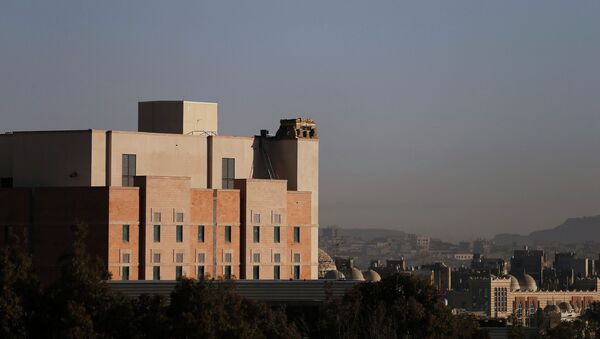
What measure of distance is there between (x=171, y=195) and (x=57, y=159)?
6271 mm

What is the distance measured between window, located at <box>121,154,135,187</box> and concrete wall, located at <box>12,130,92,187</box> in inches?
90.2

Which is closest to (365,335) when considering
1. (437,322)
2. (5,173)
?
(437,322)

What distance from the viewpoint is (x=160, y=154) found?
100812mm

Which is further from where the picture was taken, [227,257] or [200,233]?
[227,257]

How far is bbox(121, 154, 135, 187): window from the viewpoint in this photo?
99375 millimetres

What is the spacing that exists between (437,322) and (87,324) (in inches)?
907

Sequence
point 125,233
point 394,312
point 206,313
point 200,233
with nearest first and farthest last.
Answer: point 206,313 < point 394,312 < point 125,233 < point 200,233

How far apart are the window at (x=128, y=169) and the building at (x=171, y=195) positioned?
0.05 meters

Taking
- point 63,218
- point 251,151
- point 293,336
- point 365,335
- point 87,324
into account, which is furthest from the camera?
point 251,151

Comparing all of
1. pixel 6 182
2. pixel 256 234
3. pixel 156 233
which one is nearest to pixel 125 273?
pixel 156 233

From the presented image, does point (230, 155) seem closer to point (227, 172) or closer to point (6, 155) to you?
point (227, 172)

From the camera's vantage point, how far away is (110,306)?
57.4m

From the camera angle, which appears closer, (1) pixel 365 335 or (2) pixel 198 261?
(1) pixel 365 335

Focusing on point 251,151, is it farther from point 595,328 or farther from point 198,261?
point 595,328
